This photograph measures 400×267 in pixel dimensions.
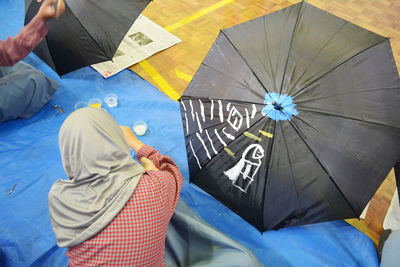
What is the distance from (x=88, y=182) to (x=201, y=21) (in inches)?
83.5

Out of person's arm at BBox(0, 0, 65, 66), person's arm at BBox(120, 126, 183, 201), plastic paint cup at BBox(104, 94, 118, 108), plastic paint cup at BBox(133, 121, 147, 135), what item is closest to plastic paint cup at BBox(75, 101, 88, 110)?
plastic paint cup at BBox(104, 94, 118, 108)

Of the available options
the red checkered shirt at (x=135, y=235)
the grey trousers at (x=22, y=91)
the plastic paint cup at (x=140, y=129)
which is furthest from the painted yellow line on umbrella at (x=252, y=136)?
the grey trousers at (x=22, y=91)

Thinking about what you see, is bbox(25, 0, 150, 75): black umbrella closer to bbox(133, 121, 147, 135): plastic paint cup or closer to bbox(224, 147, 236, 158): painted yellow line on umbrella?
bbox(133, 121, 147, 135): plastic paint cup

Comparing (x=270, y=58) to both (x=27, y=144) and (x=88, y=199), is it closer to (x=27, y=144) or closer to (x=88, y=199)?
(x=88, y=199)

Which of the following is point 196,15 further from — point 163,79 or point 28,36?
point 28,36

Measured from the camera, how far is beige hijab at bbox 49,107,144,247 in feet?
2.62

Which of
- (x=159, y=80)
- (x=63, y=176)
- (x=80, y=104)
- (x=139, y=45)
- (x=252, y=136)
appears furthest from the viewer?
(x=139, y=45)

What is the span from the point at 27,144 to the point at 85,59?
2.36 ft

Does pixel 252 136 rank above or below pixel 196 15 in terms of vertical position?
below

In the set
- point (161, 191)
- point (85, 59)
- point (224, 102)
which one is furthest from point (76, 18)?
point (161, 191)

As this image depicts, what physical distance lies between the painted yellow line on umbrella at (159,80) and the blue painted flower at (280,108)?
0.98m

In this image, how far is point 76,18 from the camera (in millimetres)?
1679

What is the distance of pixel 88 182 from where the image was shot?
2.76 feet

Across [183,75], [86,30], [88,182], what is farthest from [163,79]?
[88,182]
